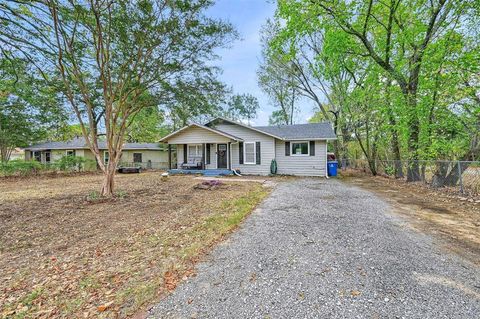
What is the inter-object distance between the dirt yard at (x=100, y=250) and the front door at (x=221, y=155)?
8.63 metres

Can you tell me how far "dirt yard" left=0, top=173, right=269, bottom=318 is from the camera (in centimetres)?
238

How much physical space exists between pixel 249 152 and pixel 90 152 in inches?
731

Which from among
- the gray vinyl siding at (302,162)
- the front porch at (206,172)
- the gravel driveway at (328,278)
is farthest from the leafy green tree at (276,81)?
the gravel driveway at (328,278)

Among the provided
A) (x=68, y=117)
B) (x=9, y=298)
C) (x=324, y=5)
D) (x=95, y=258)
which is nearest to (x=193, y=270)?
(x=95, y=258)

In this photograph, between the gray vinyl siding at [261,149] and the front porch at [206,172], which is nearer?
the front porch at [206,172]

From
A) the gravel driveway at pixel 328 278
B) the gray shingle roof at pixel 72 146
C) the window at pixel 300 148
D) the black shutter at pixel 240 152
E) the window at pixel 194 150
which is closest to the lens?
the gravel driveway at pixel 328 278

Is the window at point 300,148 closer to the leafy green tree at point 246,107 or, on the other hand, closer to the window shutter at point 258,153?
the window shutter at point 258,153

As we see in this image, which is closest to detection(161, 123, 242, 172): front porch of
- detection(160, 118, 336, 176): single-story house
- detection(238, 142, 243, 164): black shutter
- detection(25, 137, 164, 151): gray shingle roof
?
detection(160, 118, 336, 176): single-story house

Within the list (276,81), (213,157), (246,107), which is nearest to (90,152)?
(213,157)

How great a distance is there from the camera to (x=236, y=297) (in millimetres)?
2354

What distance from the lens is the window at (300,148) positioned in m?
14.0

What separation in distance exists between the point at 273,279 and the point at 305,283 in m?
0.37

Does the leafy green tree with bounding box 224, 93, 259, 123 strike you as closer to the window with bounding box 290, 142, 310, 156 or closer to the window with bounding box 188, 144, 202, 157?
the window with bounding box 188, 144, 202, 157

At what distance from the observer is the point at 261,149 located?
582 inches
